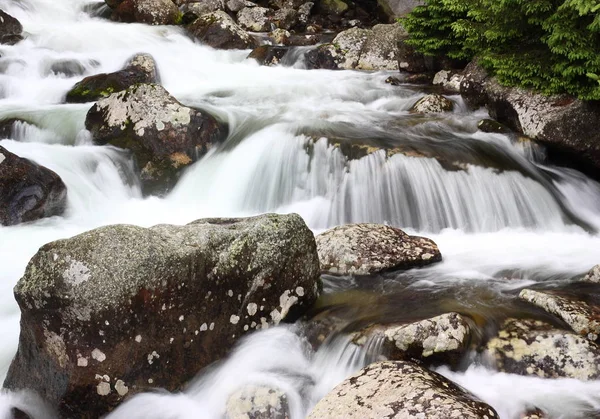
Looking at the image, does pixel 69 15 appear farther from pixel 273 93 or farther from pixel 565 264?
pixel 565 264

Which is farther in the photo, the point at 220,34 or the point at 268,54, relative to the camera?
the point at 220,34

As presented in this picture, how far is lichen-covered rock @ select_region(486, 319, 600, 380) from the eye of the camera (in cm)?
430

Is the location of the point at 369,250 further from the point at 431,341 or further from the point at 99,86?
the point at 99,86

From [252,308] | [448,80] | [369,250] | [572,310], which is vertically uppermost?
[448,80]

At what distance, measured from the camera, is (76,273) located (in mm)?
4219

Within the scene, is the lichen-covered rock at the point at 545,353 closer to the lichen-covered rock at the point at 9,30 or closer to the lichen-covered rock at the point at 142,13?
the lichen-covered rock at the point at 9,30

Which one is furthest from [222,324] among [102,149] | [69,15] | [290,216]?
[69,15]

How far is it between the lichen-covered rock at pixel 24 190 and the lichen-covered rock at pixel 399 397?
5623 millimetres

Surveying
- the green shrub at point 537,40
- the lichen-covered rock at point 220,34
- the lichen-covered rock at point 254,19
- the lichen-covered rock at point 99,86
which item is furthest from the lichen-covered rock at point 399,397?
the lichen-covered rock at point 254,19

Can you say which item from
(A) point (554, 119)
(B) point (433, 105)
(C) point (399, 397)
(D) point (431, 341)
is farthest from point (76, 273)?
(B) point (433, 105)

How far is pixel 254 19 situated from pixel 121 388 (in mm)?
19110

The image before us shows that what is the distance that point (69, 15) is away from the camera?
1972 cm

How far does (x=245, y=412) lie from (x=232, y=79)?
11.4 meters

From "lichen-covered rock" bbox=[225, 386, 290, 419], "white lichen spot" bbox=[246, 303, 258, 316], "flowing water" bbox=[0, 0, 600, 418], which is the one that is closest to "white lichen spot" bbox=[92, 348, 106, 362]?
"flowing water" bbox=[0, 0, 600, 418]
